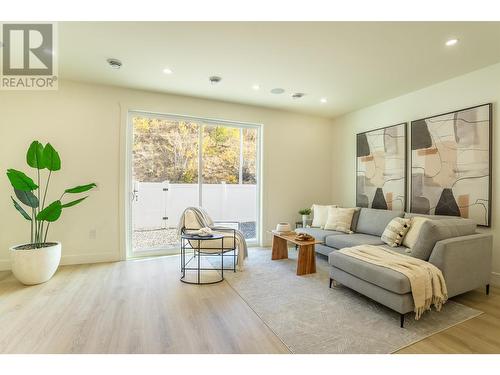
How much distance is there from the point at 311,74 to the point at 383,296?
2696 mm

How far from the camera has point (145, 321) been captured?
2.12 metres

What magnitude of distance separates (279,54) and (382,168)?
8.83 ft

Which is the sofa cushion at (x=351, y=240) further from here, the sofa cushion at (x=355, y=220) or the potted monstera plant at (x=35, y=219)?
the potted monstera plant at (x=35, y=219)

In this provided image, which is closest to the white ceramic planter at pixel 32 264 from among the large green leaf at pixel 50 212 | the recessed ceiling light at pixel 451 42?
the large green leaf at pixel 50 212

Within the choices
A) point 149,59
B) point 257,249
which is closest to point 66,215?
A: point 149,59

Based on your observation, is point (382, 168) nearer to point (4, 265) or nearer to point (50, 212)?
point (50, 212)

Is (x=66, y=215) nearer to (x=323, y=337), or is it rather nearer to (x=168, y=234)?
(x=168, y=234)

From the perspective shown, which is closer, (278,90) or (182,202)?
(278,90)

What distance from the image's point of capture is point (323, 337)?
1.92 metres

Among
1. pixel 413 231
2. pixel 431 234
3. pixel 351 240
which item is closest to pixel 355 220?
pixel 351 240

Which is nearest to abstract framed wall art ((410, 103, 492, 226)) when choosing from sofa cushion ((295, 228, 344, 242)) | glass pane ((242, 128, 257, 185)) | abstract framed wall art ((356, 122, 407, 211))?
abstract framed wall art ((356, 122, 407, 211))

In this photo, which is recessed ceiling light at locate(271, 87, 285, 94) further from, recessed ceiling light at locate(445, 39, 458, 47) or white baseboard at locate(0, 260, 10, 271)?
white baseboard at locate(0, 260, 10, 271)

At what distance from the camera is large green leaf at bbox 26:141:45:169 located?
2.95 metres

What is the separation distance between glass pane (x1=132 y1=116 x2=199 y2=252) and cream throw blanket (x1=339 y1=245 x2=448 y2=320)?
3.06 m
